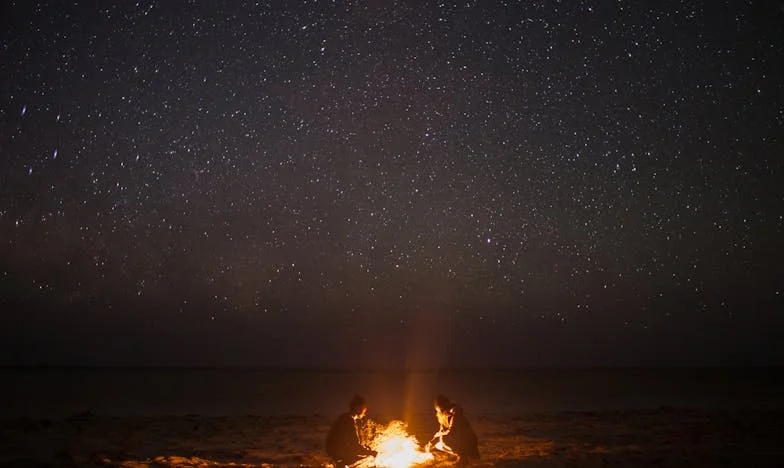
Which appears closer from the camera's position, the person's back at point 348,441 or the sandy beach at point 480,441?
the person's back at point 348,441

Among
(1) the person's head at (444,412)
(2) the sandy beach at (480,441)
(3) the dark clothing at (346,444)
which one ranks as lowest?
(2) the sandy beach at (480,441)

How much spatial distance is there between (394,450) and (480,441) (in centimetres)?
338

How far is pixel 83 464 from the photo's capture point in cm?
938

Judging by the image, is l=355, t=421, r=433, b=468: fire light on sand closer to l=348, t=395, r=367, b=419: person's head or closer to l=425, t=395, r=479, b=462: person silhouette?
l=425, t=395, r=479, b=462: person silhouette

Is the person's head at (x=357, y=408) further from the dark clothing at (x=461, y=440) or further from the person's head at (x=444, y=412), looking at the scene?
the dark clothing at (x=461, y=440)

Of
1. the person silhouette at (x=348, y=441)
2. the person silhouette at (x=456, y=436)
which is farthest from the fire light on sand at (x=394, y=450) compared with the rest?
the person silhouette at (x=456, y=436)

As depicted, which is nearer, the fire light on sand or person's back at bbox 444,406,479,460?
the fire light on sand

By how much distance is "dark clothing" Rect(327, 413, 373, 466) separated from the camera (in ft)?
30.0

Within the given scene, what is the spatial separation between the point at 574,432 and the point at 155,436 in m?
9.10

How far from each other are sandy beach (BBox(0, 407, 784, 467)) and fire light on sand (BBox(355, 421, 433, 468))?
91 centimetres

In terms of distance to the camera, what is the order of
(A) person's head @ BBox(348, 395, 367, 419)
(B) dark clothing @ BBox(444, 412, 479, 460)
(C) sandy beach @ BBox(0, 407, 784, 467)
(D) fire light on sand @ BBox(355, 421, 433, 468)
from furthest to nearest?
(C) sandy beach @ BBox(0, 407, 784, 467) < (B) dark clothing @ BBox(444, 412, 479, 460) < (D) fire light on sand @ BBox(355, 421, 433, 468) < (A) person's head @ BBox(348, 395, 367, 419)

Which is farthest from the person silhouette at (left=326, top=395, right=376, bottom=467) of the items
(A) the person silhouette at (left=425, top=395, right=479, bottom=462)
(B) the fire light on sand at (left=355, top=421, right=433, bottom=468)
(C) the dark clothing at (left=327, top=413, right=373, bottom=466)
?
(A) the person silhouette at (left=425, top=395, right=479, bottom=462)

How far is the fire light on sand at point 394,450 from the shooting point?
30.5ft

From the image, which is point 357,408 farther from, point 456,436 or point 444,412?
point 456,436
